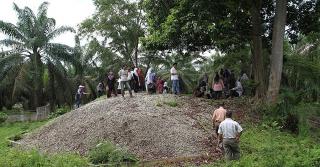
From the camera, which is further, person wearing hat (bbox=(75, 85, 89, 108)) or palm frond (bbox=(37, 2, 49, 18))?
palm frond (bbox=(37, 2, 49, 18))

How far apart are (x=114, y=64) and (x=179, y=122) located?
27.4 meters

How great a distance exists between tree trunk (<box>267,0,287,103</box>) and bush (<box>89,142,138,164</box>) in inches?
360

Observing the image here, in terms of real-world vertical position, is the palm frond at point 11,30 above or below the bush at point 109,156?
above

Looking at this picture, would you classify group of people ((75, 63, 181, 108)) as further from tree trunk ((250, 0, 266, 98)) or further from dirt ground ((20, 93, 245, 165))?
tree trunk ((250, 0, 266, 98))

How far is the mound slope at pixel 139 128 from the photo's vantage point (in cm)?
1781

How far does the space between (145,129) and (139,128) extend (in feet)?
0.76

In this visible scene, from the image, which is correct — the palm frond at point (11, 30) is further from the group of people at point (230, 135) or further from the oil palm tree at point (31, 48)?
the group of people at point (230, 135)

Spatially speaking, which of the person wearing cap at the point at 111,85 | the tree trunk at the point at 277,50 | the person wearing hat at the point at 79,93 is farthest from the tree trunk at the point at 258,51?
the person wearing hat at the point at 79,93

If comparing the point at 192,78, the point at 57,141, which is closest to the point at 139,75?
the point at 57,141

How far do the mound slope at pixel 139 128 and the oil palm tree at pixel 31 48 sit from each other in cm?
1511

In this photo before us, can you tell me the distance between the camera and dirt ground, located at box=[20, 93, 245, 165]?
57.4 ft

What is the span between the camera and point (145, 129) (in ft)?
61.9

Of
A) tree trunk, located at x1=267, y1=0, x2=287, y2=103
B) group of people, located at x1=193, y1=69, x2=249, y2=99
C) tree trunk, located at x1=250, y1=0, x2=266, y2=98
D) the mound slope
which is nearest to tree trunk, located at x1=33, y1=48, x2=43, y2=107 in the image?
the mound slope

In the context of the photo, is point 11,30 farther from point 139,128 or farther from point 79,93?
point 139,128
